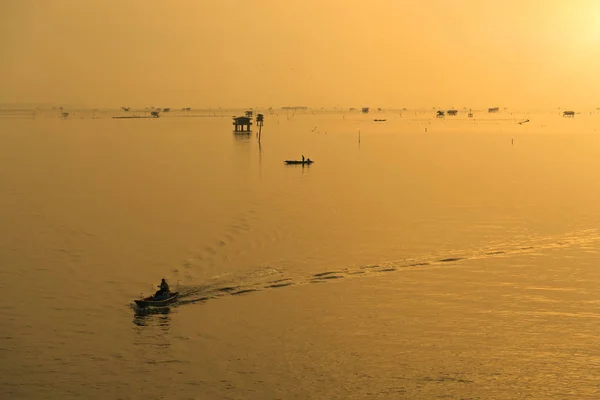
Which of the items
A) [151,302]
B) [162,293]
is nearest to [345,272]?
[162,293]

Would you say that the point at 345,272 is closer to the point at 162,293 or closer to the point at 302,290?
the point at 302,290

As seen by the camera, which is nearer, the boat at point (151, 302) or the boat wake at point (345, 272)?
the boat at point (151, 302)

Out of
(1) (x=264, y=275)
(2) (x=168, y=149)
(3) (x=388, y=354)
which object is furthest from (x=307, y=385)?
(2) (x=168, y=149)

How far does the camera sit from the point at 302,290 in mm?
33406

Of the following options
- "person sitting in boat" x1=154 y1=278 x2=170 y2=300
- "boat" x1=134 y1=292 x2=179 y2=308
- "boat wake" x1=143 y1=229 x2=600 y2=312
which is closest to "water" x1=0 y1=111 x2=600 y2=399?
"boat wake" x1=143 y1=229 x2=600 y2=312

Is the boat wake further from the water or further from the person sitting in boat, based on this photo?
the person sitting in boat

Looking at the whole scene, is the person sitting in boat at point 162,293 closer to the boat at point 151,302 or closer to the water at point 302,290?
the boat at point 151,302

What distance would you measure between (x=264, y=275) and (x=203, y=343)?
911cm

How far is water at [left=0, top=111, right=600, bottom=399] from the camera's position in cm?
2398

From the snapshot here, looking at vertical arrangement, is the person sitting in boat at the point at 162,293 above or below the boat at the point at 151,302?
above

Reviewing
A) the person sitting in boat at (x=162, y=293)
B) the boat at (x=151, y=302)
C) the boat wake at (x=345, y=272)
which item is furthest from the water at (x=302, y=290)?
the person sitting in boat at (x=162, y=293)

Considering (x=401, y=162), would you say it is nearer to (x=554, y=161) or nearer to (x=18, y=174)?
(x=554, y=161)

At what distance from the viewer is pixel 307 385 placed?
23.4 metres

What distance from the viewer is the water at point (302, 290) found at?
24.0m
